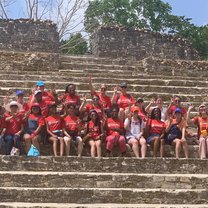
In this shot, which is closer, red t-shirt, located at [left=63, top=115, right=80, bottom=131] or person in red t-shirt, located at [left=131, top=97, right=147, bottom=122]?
red t-shirt, located at [left=63, top=115, right=80, bottom=131]

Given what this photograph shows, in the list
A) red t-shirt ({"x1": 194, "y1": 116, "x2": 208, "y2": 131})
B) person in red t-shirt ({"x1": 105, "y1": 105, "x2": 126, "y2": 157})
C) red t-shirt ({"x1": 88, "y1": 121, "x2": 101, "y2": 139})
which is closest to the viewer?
person in red t-shirt ({"x1": 105, "y1": 105, "x2": 126, "y2": 157})

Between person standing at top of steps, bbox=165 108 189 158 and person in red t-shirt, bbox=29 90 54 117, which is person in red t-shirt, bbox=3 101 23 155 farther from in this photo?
person standing at top of steps, bbox=165 108 189 158

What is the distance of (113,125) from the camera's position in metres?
8.70

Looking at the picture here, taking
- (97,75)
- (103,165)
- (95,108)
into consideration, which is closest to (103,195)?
(103,165)

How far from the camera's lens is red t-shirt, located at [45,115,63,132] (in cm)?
847

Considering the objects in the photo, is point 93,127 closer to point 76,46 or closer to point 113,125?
point 113,125

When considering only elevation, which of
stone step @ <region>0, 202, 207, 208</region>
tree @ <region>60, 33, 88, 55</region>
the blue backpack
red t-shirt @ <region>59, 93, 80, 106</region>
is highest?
tree @ <region>60, 33, 88, 55</region>

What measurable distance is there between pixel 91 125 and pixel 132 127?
706 mm

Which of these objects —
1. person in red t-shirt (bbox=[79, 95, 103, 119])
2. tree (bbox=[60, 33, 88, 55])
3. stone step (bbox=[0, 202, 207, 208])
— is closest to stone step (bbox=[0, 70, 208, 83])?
person in red t-shirt (bbox=[79, 95, 103, 119])

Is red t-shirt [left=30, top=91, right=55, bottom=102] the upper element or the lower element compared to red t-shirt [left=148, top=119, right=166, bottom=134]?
upper

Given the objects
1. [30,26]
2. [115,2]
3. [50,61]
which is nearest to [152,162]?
[50,61]

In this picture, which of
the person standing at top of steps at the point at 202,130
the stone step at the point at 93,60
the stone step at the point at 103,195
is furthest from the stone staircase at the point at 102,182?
the stone step at the point at 93,60

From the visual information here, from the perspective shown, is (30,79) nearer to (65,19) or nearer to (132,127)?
(132,127)

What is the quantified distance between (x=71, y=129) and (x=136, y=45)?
1127cm
